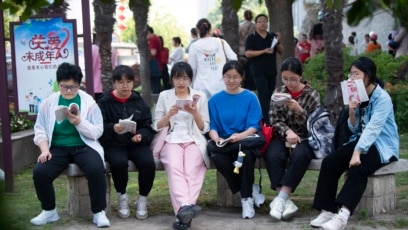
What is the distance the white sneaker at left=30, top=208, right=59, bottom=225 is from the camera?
6.39m

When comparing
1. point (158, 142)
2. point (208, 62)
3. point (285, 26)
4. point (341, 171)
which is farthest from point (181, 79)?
point (285, 26)

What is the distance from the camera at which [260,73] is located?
1120 centimetres

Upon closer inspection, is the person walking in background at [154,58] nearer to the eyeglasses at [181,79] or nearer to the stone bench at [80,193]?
the eyeglasses at [181,79]

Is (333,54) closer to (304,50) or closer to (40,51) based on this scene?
(40,51)

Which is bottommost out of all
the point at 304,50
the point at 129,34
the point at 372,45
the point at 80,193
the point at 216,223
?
the point at 216,223

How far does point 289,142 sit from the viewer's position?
6523 millimetres

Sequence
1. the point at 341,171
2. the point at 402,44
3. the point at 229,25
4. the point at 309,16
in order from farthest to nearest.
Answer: the point at 309,16
the point at 402,44
the point at 229,25
the point at 341,171

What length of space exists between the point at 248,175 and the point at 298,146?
0.49m

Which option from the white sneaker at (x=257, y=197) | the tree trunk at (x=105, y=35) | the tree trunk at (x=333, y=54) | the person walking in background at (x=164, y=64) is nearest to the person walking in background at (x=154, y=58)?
the person walking in background at (x=164, y=64)

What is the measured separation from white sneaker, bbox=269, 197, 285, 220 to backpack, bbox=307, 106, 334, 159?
0.53 metres

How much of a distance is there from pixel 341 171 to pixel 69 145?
7.49ft

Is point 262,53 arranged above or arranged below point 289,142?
above

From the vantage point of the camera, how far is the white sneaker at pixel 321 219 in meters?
6.07

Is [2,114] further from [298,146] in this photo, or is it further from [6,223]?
[6,223]
